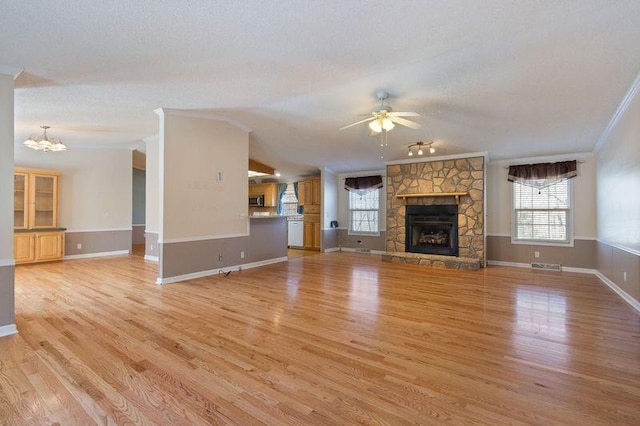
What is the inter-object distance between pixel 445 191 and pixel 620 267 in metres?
3.22

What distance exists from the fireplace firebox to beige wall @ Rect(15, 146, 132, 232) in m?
7.28

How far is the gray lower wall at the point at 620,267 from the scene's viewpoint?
12.2ft

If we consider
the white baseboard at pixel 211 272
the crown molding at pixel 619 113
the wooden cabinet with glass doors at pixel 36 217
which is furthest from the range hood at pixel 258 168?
the crown molding at pixel 619 113

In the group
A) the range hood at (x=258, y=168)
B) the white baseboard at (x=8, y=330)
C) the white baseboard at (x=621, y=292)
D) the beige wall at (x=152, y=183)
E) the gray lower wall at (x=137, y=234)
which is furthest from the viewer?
the gray lower wall at (x=137, y=234)

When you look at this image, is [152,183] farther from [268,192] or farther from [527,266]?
[527,266]

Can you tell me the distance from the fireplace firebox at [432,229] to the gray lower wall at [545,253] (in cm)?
89

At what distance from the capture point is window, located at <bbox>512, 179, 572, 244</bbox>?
6.30 meters

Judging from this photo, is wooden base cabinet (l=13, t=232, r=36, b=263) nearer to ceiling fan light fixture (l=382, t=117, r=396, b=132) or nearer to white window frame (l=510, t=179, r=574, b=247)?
ceiling fan light fixture (l=382, t=117, r=396, b=132)

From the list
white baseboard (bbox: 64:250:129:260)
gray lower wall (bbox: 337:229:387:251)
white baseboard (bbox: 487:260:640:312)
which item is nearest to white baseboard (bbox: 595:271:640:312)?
white baseboard (bbox: 487:260:640:312)

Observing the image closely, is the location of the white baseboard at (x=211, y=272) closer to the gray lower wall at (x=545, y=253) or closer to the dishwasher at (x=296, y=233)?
the dishwasher at (x=296, y=233)

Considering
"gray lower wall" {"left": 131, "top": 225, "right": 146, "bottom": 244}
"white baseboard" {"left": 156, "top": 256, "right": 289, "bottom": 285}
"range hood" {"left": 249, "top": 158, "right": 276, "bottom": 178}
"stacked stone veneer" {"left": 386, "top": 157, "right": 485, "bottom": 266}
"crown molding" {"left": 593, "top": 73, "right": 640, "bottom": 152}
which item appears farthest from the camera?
"gray lower wall" {"left": 131, "top": 225, "right": 146, "bottom": 244}

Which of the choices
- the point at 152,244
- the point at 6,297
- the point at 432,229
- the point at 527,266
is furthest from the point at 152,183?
the point at 527,266

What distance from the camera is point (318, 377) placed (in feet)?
7.00

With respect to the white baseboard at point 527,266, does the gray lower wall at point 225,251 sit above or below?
above
